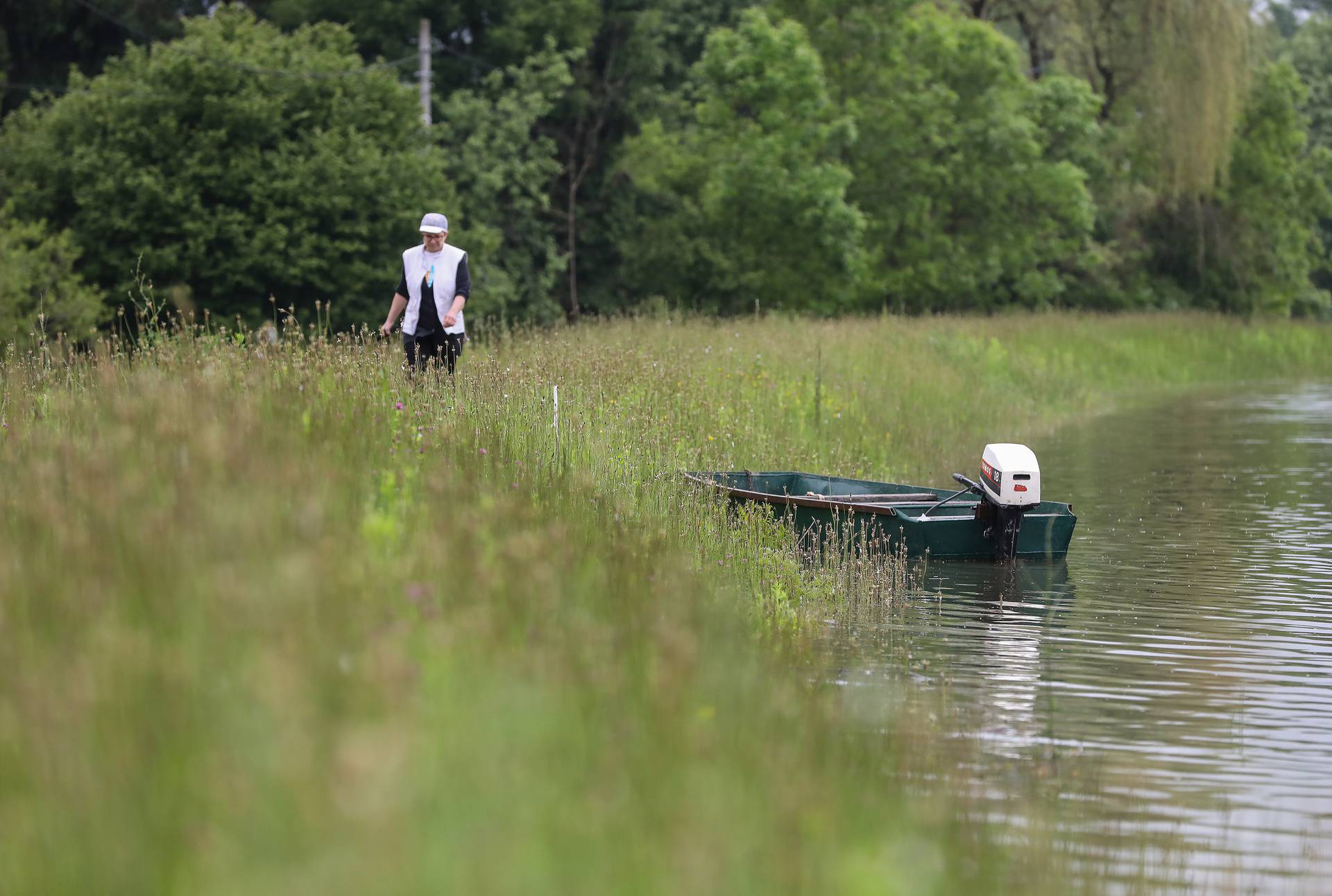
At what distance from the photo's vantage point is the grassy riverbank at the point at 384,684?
12.8 ft

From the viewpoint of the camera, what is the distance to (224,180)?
1133 inches

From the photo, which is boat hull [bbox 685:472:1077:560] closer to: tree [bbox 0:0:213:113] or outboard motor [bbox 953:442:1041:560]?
outboard motor [bbox 953:442:1041:560]

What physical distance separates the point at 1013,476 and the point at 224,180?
1909 cm

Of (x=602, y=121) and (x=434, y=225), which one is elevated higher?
(x=602, y=121)

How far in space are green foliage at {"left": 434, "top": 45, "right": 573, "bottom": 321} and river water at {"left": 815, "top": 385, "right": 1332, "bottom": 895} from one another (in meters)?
22.6

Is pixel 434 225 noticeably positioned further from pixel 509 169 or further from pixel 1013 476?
pixel 509 169

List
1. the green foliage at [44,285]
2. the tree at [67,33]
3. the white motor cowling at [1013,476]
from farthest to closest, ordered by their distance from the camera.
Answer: the tree at [67,33], the green foliage at [44,285], the white motor cowling at [1013,476]

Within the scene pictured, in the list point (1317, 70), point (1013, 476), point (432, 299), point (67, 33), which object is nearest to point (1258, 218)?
point (1317, 70)

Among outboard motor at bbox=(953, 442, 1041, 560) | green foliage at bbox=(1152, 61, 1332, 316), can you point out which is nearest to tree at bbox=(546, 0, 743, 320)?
green foliage at bbox=(1152, 61, 1332, 316)

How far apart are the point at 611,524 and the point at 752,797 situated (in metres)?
4.47

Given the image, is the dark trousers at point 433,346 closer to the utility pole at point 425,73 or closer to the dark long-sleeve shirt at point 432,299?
the dark long-sleeve shirt at point 432,299

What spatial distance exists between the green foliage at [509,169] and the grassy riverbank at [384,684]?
28.0 metres

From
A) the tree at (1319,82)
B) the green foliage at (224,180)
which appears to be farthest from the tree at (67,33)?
the tree at (1319,82)

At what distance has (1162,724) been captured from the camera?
8328mm
